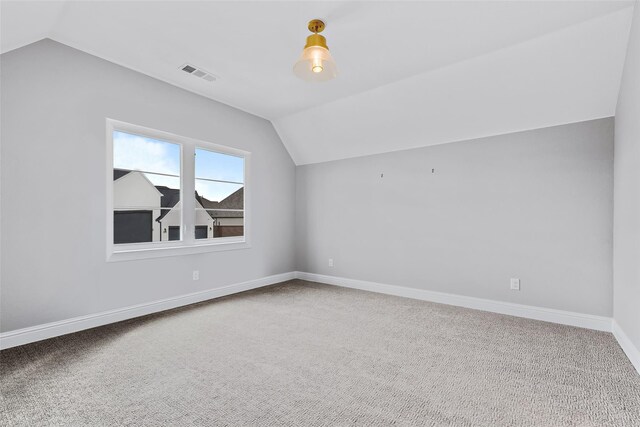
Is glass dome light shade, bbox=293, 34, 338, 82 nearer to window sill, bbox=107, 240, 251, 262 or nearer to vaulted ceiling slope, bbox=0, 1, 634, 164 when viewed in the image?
vaulted ceiling slope, bbox=0, 1, 634, 164

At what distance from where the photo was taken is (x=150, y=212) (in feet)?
11.5

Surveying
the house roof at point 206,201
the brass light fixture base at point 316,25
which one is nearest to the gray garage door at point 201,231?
the house roof at point 206,201

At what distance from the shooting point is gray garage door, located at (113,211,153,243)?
3201 mm

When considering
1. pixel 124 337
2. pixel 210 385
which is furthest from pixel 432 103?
pixel 124 337

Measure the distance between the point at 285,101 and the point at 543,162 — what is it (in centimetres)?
313

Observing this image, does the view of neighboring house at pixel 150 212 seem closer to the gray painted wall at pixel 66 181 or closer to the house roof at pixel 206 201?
the house roof at pixel 206 201

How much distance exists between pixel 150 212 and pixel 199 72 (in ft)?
5.46

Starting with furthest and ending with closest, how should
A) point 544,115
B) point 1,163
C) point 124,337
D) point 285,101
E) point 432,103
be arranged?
1. point 285,101
2. point 432,103
3. point 544,115
4. point 124,337
5. point 1,163

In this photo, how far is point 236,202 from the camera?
4.53 metres

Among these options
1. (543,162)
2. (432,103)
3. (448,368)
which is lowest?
(448,368)

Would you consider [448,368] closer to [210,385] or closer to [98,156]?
[210,385]

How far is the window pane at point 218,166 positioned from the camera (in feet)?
13.3

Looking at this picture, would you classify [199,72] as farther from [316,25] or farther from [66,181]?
[66,181]

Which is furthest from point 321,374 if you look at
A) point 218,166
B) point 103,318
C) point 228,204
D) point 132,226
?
point 218,166
